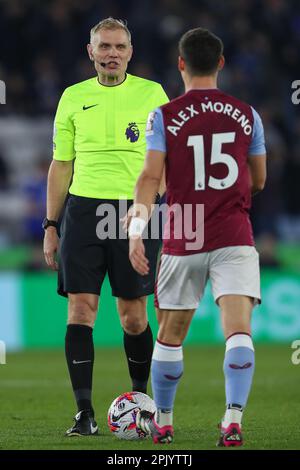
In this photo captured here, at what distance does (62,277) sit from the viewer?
22.2ft

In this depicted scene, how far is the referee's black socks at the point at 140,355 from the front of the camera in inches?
273

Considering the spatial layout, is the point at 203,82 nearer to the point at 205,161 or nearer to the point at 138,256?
the point at 205,161

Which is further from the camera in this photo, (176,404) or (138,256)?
(176,404)

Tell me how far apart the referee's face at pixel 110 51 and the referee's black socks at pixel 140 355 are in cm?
153

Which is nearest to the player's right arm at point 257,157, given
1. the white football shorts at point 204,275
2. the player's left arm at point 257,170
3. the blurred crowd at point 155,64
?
the player's left arm at point 257,170

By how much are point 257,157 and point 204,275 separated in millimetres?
653

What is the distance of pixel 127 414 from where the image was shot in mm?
6473

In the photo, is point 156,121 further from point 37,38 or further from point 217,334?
point 37,38

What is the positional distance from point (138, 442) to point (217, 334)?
24.9 feet

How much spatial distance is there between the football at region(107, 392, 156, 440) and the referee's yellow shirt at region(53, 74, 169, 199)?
116cm

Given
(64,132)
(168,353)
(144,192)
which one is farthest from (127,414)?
(64,132)

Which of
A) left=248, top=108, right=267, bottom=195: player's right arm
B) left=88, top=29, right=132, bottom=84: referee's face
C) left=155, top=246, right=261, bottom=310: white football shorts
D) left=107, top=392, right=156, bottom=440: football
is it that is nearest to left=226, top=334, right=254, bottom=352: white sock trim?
left=155, top=246, right=261, bottom=310: white football shorts

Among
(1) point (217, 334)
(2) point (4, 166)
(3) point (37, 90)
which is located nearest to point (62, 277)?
(1) point (217, 334)

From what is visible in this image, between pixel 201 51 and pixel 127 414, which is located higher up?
pixel 201 51
